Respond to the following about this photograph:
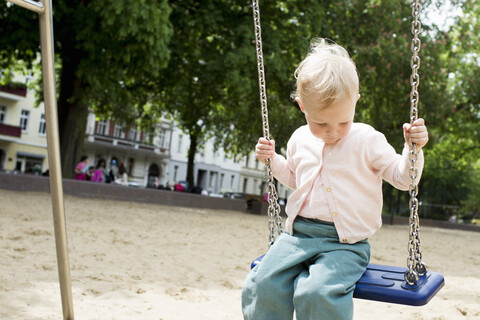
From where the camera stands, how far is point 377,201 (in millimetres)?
2193

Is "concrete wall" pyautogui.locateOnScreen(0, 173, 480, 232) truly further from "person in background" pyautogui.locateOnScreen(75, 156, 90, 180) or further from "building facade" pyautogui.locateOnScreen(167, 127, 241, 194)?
"building facade" pyautogui.locateOnScreen(167, 127, 241, 194)

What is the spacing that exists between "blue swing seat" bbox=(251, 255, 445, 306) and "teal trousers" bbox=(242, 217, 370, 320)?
45 mm

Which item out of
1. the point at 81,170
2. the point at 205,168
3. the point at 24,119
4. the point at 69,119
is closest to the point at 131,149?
the point at 205,168

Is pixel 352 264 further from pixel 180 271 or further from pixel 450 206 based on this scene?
pixel 450 206

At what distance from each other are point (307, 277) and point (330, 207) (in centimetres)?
29

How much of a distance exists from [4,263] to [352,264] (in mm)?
3543

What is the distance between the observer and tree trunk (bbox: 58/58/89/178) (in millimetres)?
13914

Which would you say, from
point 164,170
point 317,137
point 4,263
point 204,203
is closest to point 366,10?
point 204,203

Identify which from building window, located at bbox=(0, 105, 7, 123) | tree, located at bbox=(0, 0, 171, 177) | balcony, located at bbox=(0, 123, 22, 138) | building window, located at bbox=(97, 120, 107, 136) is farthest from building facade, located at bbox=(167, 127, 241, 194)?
tree, located at bbox=(0, 0, 171, 177)

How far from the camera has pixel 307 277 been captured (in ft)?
6.84

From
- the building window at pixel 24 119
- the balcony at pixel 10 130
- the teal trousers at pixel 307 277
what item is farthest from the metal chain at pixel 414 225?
the building window at pixel 24 119

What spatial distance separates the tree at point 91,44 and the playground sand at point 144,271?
3685mm

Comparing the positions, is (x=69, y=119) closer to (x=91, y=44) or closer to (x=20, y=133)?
(x=91, y=44)

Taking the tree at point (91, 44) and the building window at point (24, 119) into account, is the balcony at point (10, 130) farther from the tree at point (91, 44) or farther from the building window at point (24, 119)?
the tree at point (91, 44)
